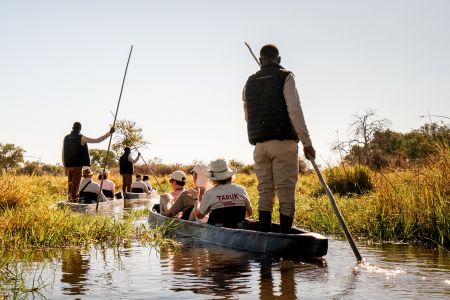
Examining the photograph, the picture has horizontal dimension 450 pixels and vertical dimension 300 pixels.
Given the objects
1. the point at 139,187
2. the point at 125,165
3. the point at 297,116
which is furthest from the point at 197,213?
the point at 139,187

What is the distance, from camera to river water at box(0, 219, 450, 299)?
4.95 m

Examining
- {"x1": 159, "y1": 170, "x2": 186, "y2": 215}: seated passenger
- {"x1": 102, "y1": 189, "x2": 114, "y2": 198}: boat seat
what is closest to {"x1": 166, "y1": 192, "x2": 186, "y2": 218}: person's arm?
{"x1": 159, "y1": 170, "x2": 186, "y2": 215}: seated passenger

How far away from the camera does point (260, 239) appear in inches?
290

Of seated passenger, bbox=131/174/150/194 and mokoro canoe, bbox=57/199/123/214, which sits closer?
mokoro canoe, bbox=57/199/123/214

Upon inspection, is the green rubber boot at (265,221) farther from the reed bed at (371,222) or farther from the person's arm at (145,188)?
the person's arm at (145,188)

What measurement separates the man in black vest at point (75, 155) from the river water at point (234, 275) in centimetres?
699

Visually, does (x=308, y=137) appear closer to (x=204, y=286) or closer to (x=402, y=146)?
(x=204, y=286)

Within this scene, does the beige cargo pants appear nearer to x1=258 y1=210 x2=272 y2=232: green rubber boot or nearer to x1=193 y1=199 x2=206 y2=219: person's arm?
x1=258 y1=210 x2=272 y2=232: green rubber boot

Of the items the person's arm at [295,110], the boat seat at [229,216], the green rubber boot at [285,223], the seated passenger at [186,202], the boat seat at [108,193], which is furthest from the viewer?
the boat seat at [108,193]

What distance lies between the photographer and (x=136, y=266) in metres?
6.42

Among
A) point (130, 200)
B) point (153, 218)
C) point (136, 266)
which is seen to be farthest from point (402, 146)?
point (136, 266)

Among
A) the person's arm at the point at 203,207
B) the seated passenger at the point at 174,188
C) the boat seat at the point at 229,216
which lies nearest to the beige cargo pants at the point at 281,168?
the boat seat at the point at 229,216

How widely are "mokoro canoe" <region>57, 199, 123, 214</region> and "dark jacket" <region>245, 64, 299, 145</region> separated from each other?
4831mm

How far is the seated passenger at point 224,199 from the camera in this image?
830 cm
